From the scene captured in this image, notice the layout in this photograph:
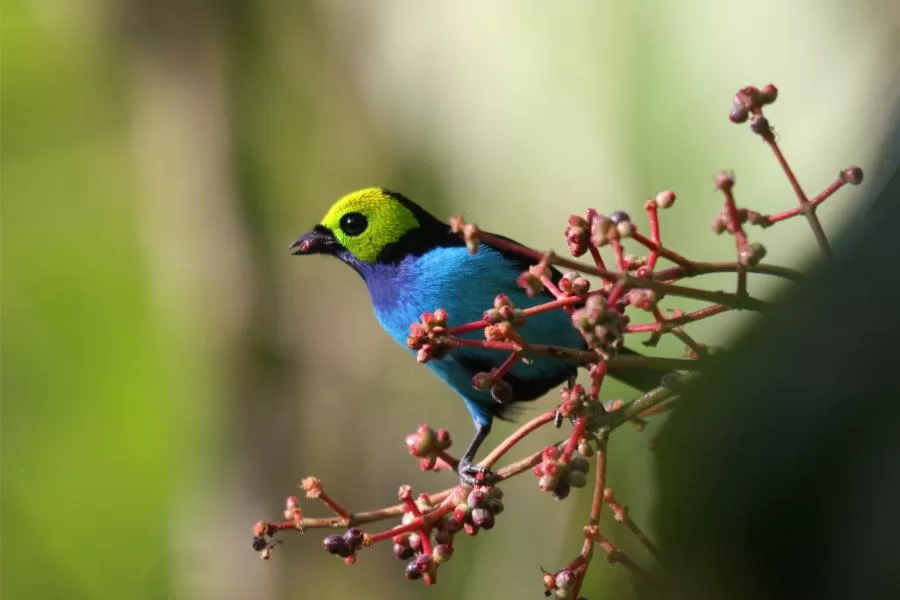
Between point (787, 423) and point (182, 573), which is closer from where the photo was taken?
point (787, 423)

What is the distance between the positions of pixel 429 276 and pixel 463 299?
6cm

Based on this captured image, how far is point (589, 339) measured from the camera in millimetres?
616

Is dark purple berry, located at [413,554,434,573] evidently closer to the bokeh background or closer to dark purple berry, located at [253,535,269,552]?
dark purple berry, located at [253,535,269,552]

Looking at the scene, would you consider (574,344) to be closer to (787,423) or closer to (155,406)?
(787,423)

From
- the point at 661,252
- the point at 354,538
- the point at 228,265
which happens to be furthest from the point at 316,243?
the point at 228,265

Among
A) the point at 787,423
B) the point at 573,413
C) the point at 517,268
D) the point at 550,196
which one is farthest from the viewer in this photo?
the point at 550,196

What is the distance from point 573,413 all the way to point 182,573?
9.58 feet

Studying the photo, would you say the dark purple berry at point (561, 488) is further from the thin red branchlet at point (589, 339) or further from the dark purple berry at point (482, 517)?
the dark purple berry at point (482, 517)

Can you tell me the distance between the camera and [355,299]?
10.4ft

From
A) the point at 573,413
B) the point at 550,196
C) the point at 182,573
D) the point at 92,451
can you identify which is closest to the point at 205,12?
the point at 550,196

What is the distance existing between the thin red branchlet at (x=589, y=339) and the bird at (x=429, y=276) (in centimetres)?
45

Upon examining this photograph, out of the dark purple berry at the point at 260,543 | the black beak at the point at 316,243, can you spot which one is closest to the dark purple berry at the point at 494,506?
the dark purple berry at the point at 260,543

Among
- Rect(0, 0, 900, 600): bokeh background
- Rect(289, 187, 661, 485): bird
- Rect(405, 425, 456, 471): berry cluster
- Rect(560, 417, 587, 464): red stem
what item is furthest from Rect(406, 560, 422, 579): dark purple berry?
Rect(0, 0, 900, 600): bokeh background

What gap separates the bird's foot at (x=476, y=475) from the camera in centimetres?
85
